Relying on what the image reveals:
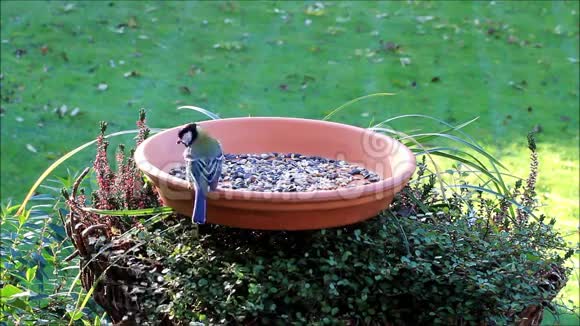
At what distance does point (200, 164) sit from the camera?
2.12m

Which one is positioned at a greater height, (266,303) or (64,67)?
(266,303)

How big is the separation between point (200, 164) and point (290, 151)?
689 millimetres

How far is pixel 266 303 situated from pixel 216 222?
28 cm

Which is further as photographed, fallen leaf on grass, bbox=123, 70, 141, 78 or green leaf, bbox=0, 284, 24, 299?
fallen leaf on grass, bbox=123, 70, 141, 78

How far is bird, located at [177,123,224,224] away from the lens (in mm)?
2029

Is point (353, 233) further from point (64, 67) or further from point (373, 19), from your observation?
point (373, 19)

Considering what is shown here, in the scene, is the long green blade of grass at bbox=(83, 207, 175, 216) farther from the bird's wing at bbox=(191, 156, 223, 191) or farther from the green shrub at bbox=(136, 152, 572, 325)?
the bird's wing at bbox=(191, 156, 223, 191)

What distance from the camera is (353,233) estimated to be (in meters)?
2.33

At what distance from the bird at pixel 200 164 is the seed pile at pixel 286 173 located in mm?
135

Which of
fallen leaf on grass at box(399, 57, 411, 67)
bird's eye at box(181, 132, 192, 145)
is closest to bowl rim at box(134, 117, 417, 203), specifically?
bird's eye at box(181, 132, 192, 145)

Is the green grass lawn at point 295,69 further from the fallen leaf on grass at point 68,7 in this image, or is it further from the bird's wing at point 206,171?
the bird's wing at point 206,171

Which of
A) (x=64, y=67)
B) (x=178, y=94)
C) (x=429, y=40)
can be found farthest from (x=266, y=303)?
(x=429, y=40)

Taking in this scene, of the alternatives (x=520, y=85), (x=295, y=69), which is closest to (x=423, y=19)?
(x=520, y=85)

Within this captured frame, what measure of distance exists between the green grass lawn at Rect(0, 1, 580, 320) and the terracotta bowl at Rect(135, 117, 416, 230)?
8.14ft
